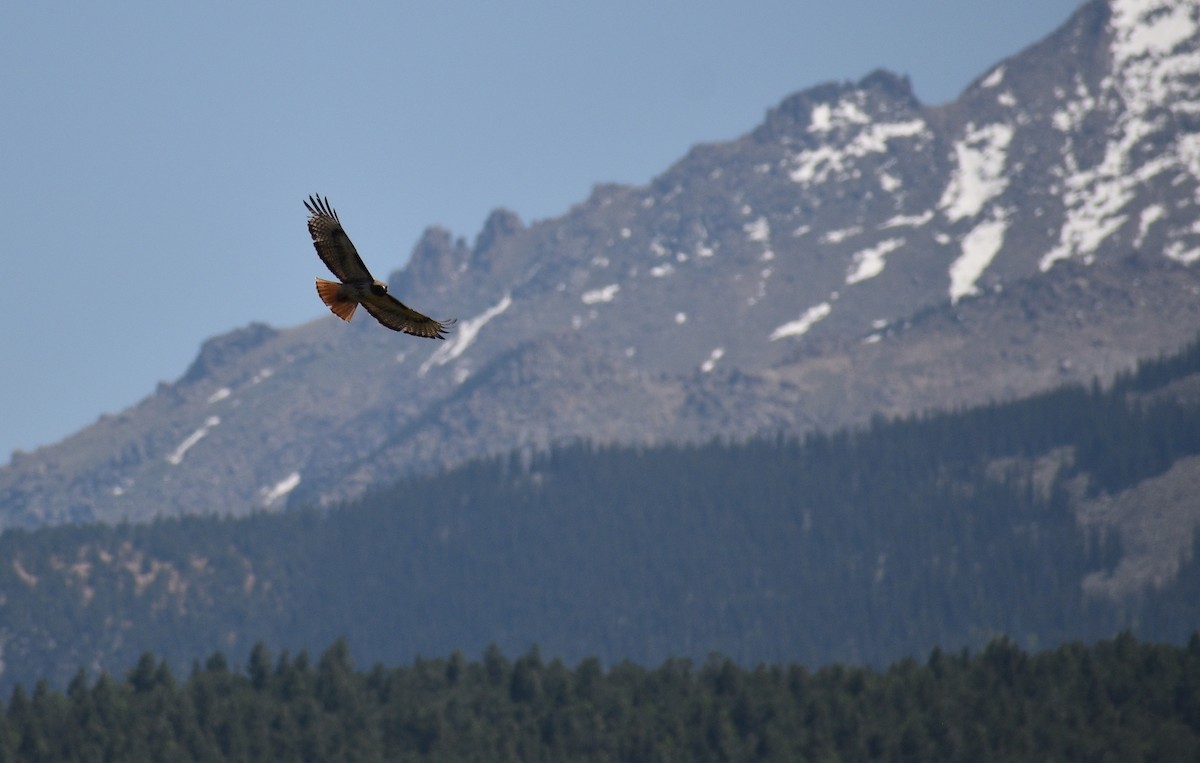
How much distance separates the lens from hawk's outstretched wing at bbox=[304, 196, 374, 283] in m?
40.1

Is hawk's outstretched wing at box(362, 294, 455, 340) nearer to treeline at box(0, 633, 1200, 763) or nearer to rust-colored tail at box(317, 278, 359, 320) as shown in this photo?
rust-colored tail at box(317, 278, 359, 320)

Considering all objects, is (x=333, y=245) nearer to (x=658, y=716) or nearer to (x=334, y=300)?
(x=334, y=300)

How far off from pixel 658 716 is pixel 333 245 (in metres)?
152

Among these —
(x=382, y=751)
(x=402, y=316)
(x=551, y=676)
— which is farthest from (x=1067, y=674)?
(x=402, y=316)

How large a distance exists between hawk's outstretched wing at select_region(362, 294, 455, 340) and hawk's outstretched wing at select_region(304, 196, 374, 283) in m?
0.58

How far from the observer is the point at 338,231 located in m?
40.1

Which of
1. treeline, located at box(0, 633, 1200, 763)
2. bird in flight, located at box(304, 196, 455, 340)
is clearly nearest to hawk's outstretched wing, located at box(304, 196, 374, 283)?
bird in flight, located at box(304, 196, 455, 340)

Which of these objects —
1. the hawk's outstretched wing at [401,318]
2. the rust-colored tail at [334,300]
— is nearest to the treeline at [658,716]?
the hawk's outstretched wing at [401,318]

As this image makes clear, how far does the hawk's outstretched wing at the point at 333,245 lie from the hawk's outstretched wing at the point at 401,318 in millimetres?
576

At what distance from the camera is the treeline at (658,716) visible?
7072 inches

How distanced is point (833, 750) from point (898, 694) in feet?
40.2

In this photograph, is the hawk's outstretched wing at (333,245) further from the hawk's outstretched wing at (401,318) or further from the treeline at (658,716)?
the treeline at (658,716)

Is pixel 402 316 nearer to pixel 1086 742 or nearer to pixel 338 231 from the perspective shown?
pixel 338 231

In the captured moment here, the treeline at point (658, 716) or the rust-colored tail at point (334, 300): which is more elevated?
the rust-colored tail at point (334, 300)
